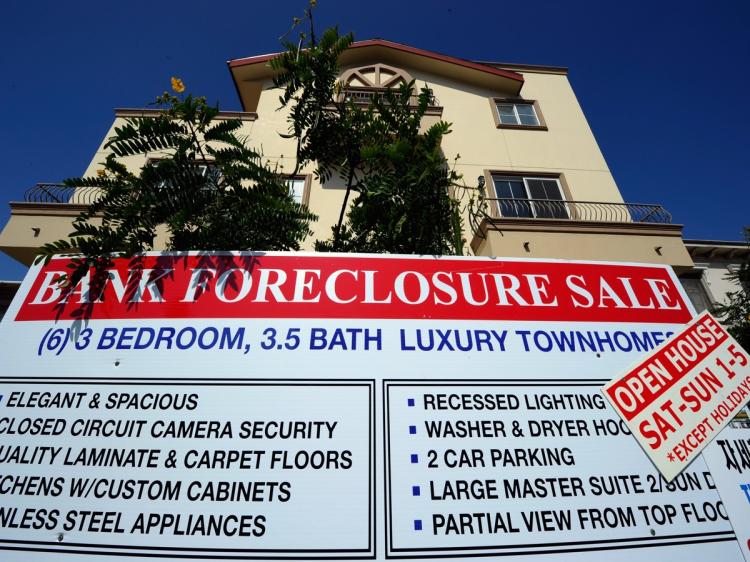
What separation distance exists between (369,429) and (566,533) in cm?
116

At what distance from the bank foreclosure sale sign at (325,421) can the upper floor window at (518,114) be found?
10034 millimetres

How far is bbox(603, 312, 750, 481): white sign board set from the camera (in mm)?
1973

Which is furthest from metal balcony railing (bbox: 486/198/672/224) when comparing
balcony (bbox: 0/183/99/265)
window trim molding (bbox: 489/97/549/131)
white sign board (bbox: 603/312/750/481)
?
balcony (bbox: 0/183/99/265)

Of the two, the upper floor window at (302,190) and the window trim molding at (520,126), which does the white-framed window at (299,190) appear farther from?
the window trim molding at (520,126)

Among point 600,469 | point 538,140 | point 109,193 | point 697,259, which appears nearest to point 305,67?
point 109,193

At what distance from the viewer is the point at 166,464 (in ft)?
5.71

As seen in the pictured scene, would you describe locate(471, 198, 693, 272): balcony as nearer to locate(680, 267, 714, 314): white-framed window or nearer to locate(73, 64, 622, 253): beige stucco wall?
locate(73, 64, 622, 253): beige stucco wall

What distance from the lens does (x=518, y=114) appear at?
1094 cm

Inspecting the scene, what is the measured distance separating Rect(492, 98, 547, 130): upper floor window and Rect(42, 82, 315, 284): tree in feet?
32.0

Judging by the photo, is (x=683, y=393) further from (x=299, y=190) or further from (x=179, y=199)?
(x=299, y=190)

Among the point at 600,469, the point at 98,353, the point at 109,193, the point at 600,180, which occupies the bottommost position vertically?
the point at 600,469

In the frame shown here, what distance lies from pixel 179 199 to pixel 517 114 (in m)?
11.6

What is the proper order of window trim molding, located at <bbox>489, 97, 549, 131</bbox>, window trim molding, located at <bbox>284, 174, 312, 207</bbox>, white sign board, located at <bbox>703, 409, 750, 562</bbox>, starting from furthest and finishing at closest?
window trim molding, located at <bbox>489, 97, 549, 131</bbox>
window trim molding, located at <bbox>284, 174, 312, 207</bbox>
white sign board, located at <bbox>703, 409, 750, 562</bbox>

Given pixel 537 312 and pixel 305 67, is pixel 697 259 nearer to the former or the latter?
pixel 537 312
